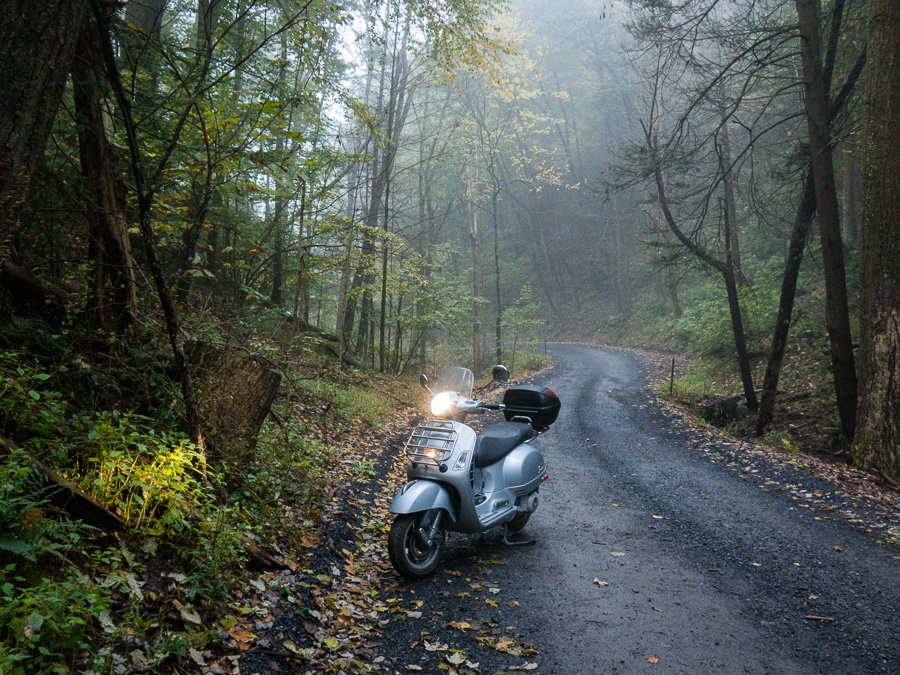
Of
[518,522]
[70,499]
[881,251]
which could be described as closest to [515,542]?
[518,522]

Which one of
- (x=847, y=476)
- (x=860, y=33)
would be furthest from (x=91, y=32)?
(x=860, y=33)

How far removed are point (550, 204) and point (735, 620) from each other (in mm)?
42122

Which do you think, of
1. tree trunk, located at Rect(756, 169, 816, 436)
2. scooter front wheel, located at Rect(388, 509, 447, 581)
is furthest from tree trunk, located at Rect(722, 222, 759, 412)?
scooter front wheel, located at Rect(388, 509, 447, 581)

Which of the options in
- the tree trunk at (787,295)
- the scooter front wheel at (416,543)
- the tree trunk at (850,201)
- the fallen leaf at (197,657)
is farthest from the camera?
the tree trunk at (850,201)

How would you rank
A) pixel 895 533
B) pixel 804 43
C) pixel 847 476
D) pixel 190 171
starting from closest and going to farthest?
pixel 895 533 → pixel 190 171 → pixel 847 476 → pixel 804 43

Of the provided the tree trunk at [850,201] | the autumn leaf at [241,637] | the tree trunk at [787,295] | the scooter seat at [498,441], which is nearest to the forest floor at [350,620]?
the autumn leaf at [241,637]

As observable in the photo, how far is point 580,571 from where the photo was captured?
4918 mm

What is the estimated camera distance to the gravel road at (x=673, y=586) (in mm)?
3598

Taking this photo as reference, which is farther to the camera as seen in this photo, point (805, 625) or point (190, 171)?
point (190, 171)

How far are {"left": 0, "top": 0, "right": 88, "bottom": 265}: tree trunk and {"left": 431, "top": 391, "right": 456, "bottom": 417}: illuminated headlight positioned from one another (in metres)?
3.56

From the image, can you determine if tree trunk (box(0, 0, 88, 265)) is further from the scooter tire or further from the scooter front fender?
the scooter tire

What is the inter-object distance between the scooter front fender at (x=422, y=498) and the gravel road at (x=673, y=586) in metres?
0.65

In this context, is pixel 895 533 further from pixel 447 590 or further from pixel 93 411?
pixel 93 411

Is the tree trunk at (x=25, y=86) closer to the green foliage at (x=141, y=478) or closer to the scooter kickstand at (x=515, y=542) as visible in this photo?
the green foliage at (x=141, y=478)
